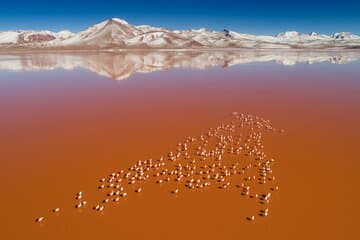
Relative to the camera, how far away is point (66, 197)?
25.5 ft

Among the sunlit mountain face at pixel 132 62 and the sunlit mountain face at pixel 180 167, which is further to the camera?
the sunlit mountain face at pixel 132 62

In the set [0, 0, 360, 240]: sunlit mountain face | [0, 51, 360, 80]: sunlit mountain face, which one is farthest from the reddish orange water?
[0, 51, 360, 80]: sunlit mountain face

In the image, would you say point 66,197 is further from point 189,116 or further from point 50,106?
point 50,106

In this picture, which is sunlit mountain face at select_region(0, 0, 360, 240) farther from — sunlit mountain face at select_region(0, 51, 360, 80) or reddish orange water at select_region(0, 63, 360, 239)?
sunlit mountain face at select_region(0, 51, 360, 80)

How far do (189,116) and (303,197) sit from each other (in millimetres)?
7950

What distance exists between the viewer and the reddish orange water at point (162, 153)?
669 centimetres

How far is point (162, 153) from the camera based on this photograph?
10539 mm

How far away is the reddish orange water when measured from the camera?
6.69 meters

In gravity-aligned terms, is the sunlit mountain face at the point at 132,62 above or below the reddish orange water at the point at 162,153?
above

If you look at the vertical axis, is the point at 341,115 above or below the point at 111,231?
above

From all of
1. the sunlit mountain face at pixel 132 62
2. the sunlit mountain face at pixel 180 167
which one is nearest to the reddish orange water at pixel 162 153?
the sunlit mountain face at pixel 180 167

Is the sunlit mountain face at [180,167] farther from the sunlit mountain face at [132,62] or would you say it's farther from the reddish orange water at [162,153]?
the sunlit mountain face at [132,62]

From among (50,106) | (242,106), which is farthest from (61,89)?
(242,106)

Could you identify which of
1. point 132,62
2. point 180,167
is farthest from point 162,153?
point 132,62
